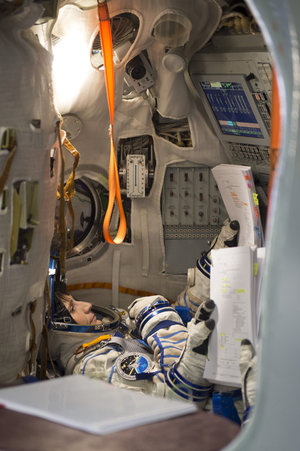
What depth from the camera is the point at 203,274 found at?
394cm

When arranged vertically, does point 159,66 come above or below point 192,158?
above

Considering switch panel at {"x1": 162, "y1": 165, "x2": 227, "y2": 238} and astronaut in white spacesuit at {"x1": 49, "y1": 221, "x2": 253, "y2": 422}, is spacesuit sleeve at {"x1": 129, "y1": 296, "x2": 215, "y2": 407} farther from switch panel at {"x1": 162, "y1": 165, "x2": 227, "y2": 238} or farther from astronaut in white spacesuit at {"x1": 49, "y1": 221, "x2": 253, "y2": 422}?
switch panel at {"x1": 162, "y1": 165, "x2": 227, "y2": 238}

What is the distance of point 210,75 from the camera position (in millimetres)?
3873

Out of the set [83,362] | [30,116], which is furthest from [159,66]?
[83,362]

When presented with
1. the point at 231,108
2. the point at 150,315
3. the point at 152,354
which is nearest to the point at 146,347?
the point at 152,354

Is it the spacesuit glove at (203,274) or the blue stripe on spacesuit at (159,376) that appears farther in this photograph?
the spacesuit glove at (203,274)

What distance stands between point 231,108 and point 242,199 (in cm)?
56

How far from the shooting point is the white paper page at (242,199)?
3668 millimetres

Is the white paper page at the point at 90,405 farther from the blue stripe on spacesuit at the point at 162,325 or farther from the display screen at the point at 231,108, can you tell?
the display screen at the point at 231,108

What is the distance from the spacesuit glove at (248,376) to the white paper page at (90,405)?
1.77 ft

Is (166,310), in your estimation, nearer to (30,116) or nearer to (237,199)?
(237,199)

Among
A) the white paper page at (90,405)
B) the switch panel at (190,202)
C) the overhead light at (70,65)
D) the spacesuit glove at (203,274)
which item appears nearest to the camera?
the white paper page at (90,405)

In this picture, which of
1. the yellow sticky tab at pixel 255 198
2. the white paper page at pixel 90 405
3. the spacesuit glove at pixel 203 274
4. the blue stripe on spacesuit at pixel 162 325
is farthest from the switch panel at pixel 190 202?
the white paper page at pixel 90 405

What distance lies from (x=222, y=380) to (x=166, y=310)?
98 centimetres
